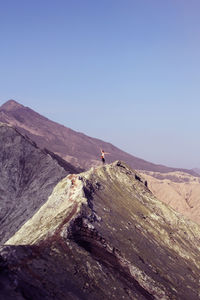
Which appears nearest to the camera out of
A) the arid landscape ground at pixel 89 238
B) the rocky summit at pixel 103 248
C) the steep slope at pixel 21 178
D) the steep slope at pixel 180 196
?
the rocky summit at pixel 103 248

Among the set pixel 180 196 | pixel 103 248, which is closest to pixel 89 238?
pixel 103 248

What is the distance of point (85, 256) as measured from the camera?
37.6 meters

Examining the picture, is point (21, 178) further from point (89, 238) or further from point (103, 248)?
point (103, 248)

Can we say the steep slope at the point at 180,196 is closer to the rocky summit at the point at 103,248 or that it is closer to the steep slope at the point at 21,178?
the steep slope at the point at 21,178

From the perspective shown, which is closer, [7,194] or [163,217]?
[163,217]

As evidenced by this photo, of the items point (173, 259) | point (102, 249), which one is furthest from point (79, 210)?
point (173, 259)

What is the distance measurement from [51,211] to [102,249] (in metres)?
11.2

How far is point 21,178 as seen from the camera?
269 ft

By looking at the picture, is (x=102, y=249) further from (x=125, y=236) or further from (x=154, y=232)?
(x=154, y=232)

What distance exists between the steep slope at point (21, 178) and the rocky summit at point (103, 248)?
36.2ft

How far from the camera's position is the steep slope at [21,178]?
67250mm

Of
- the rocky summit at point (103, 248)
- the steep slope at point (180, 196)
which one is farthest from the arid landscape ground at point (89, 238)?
the steep slope at point (180, 196)

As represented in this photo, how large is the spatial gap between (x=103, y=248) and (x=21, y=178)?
41.7 m

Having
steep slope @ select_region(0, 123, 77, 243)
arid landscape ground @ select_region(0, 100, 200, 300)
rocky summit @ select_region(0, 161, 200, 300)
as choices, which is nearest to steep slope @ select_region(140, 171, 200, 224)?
steep slope @ select_region(0, 123, 77, 243)
